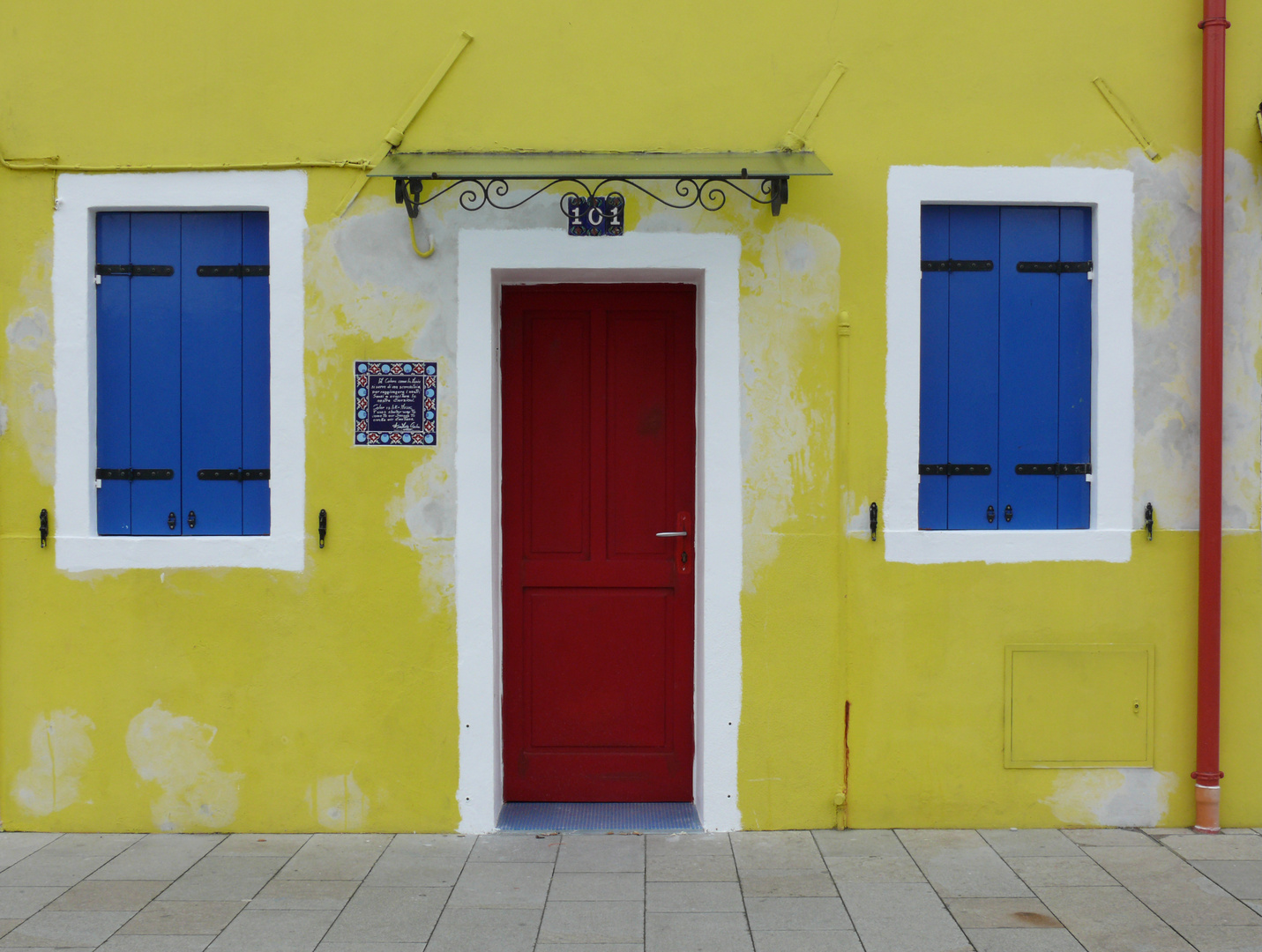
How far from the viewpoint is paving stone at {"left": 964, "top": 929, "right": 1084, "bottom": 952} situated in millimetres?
3566

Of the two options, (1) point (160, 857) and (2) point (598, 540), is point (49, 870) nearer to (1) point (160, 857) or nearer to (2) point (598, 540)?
(1) point (160, 857)

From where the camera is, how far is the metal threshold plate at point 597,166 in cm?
423

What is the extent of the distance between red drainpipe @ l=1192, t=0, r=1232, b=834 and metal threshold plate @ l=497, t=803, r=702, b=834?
2.33 m

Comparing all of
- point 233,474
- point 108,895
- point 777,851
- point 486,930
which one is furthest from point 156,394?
point 777,851

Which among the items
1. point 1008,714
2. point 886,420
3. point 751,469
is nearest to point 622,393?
point 751,469

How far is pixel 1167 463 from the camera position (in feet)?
15.5

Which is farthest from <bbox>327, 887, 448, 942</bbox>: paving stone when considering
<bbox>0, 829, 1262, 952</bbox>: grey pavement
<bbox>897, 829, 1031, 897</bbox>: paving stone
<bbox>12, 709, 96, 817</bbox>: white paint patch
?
<bbox>897, 829, 1031, 897</bbox>: paving stone

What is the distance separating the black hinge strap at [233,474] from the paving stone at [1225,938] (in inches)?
164

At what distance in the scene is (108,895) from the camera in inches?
158

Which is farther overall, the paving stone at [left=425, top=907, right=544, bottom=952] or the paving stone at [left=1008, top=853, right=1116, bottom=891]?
the paving stone at [left=1008, top=853, right=1116, bottom=891]

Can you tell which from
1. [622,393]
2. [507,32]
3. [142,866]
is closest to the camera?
[142,866]

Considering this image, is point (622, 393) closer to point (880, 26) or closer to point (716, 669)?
point (716, 669)

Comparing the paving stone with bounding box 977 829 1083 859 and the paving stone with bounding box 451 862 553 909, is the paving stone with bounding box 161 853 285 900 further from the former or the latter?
the paving stone with bounding box 977 829 1083 859

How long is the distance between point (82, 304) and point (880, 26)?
3.81 metres
